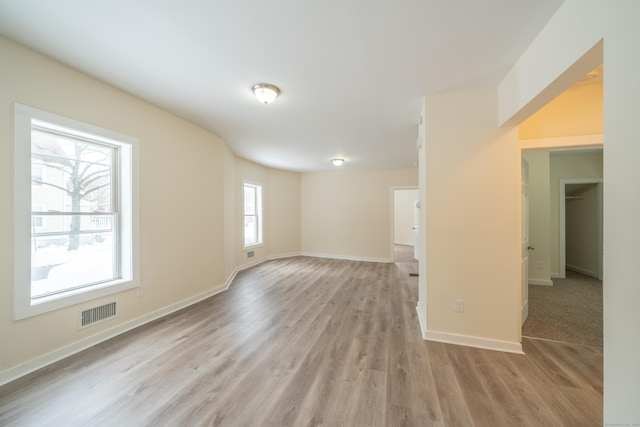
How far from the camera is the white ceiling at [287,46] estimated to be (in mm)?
1415

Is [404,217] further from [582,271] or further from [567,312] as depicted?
[567,312]

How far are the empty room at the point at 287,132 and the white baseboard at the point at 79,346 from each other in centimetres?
2

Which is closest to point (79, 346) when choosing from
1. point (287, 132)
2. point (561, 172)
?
point (287, 132)

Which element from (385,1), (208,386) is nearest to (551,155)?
(385,1)

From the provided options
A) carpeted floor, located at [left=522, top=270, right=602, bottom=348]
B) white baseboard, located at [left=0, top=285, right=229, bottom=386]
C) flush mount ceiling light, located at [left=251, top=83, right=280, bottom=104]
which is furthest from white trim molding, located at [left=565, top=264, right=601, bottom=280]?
white baseboard, located at [left=0, top=285, right=229, bottom=386]

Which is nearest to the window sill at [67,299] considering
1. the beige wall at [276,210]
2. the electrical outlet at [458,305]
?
the beige wall at [276,210]

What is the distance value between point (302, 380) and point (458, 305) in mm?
1701

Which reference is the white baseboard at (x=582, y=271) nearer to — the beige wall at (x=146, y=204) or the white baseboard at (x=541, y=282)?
the white baseboard at (x=541, y=282)

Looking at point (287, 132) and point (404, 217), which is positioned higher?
point (287, 132)

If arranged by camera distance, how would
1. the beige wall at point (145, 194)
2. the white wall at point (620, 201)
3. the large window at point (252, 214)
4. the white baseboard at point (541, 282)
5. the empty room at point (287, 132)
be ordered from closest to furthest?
the white wall at point (620, 201), the empty room at point (287, 132), the beige wall at point (145, 194), the white baseboard at point (541, 282), the large window at point (252, 214)

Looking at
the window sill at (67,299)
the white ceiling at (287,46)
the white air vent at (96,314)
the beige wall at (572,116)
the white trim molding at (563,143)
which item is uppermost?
the white ceiling at (287,46)

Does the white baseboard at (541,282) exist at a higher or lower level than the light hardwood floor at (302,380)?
higher

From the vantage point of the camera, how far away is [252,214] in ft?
19.8

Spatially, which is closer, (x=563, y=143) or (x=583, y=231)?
(x=563, y=143)
